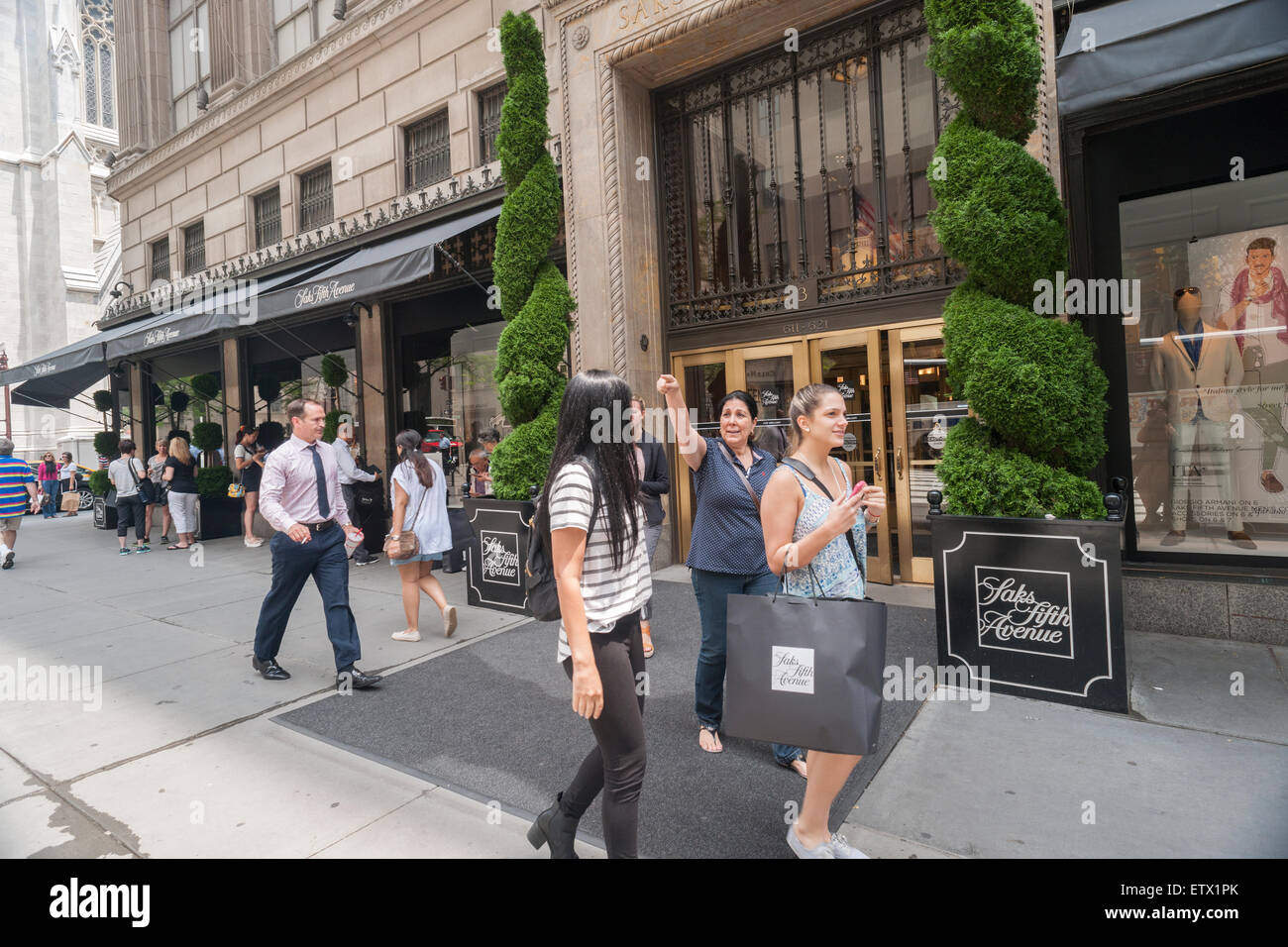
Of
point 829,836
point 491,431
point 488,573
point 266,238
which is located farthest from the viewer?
point 266,238

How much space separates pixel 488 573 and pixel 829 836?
5.21 metres

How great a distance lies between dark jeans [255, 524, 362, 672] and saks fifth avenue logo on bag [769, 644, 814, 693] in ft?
12.2

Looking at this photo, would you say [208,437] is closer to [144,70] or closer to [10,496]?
[10,496]

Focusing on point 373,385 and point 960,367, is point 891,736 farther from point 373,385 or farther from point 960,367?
point 373,385

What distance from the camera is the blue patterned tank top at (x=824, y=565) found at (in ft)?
9.34

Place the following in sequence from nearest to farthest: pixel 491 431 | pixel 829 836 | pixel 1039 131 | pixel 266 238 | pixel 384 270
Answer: pixel 829 836 < pixel 1039 131 < pixel 384 270 < pixel 491 431 < pixel 266 238

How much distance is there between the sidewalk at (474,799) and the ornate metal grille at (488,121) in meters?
7.90

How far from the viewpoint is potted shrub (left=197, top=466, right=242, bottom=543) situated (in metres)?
13.3

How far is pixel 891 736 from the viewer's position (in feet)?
13.4

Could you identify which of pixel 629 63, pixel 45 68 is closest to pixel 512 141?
pixel 629 63

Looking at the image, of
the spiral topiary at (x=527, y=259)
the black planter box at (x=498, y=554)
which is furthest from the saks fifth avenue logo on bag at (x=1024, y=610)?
the spiral topiary at (x=527, y=259)

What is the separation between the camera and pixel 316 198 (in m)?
13.4

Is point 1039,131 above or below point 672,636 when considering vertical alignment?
above

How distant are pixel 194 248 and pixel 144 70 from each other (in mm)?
5001
